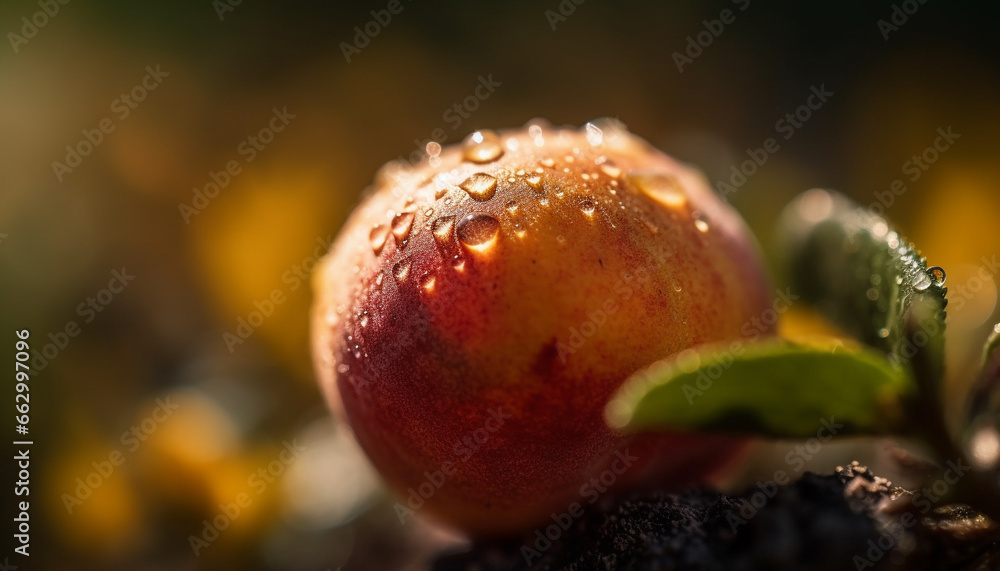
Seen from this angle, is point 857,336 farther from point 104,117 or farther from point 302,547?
point 104,117

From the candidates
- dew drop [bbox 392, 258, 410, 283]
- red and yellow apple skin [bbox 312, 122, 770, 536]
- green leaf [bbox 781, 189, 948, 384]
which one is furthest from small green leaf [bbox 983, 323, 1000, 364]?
dew drop [bbox 392, 258, 410, 283]

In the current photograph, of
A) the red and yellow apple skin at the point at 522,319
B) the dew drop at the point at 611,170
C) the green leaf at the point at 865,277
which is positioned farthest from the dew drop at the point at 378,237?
the green leaf at the point at 865,277

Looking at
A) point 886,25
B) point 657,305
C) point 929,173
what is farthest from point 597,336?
point 886,25

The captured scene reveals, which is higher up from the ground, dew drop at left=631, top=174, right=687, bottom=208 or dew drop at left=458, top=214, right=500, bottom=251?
dew drop at left=631, top=174, right=687, bottom=208

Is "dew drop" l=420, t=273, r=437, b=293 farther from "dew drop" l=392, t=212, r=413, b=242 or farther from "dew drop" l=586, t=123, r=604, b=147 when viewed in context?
"dew drop" l=586, t=123, r=604, b=147

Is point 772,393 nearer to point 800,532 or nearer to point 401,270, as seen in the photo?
point 800,532

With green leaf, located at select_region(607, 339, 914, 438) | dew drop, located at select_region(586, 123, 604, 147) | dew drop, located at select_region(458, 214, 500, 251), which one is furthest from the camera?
dew drop, located at select_region(586, 123, 604, 147)

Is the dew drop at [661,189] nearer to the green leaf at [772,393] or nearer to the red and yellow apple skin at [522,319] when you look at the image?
the red and yellow apple skin at [522,319]
